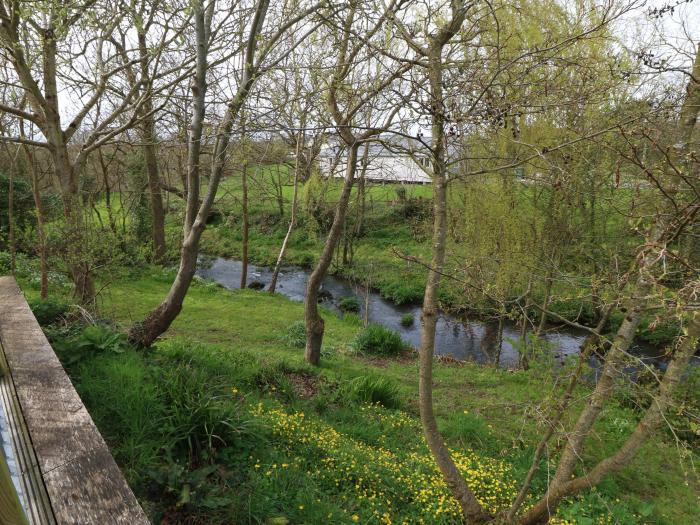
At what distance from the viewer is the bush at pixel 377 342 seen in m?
10.7

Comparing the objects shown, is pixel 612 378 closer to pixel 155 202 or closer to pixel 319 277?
pixel 319 277

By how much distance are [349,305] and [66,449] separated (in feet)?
47.5

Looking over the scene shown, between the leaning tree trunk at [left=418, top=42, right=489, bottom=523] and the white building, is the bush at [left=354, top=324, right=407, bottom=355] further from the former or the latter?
the leaning tree trunk at [left=418, top=42, right=489, bottom=523]

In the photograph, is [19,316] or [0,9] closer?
[19,316]

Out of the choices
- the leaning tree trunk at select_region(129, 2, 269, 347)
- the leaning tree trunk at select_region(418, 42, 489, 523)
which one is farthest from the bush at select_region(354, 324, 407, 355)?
the leaning tree trunk at select_region(418, 42, 489, 523)

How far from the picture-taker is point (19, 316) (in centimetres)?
363

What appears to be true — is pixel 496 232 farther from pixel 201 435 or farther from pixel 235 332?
pixel 201 435

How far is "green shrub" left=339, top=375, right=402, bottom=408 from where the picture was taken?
643 centimetres

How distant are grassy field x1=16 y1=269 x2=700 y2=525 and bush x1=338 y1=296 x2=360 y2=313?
7493mm

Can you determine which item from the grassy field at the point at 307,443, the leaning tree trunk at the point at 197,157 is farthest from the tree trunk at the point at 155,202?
the grassy field at the point at 307,443

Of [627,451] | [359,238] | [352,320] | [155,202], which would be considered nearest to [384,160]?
[359,238]

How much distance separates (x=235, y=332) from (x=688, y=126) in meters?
9.62

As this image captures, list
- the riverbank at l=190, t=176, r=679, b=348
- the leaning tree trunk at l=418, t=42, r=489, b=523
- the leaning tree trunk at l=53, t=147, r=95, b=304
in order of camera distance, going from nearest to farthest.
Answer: the leaning tree trunk at l=418, t=42, r=489, b=523 < the leaning tree trunk at l=53, t=147, r=95, b=304 < the riverbank at l=190, t=176, r=679, b=348

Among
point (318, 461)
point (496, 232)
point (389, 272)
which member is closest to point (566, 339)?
point (496, 232)
